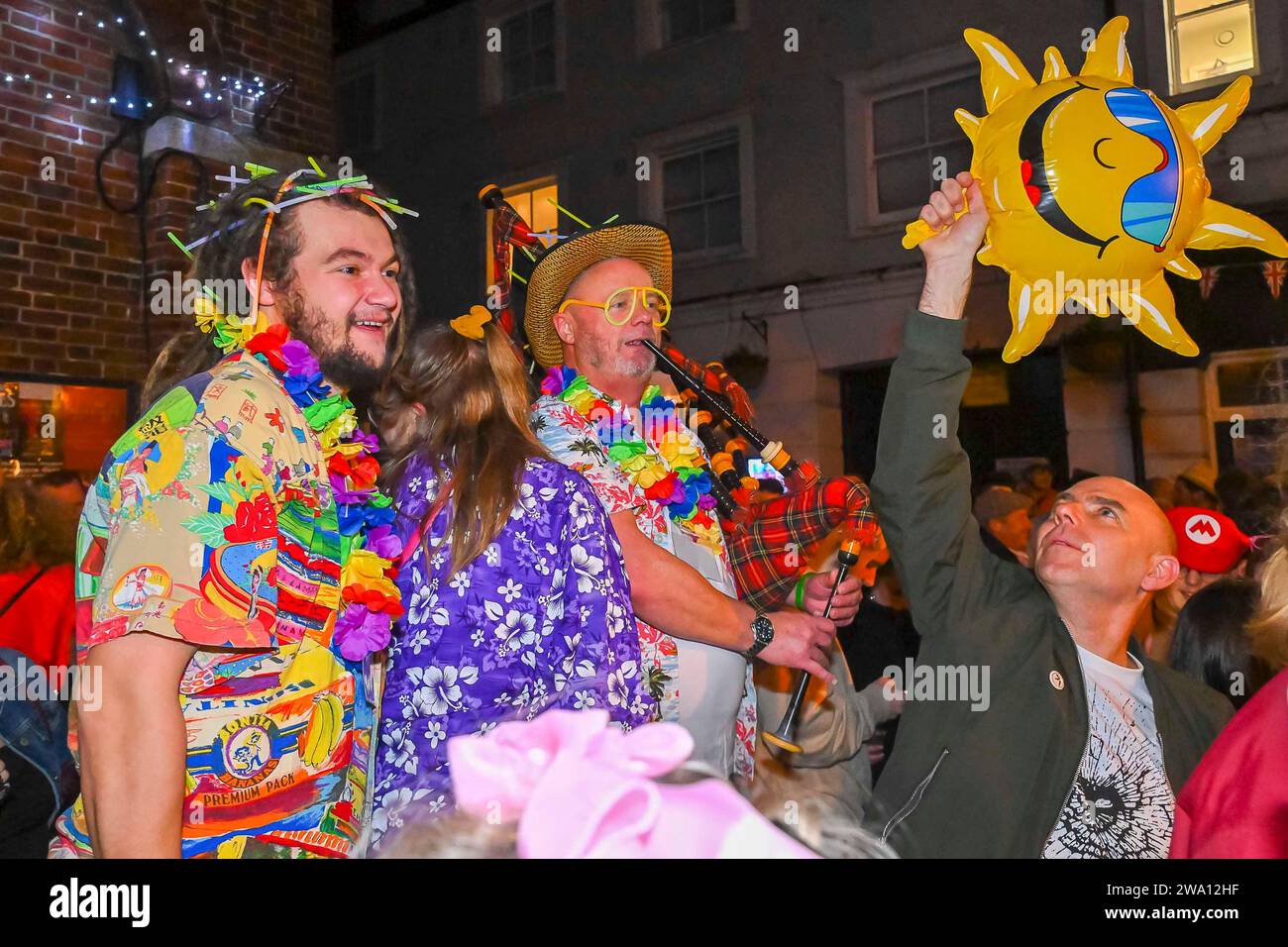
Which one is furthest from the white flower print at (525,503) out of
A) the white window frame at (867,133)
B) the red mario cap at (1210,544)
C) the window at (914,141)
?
the white window frame at (867,133)

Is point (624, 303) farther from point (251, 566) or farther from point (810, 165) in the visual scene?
point (810, 165)

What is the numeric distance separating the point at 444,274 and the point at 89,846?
19.4 feet

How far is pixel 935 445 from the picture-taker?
1463 mm

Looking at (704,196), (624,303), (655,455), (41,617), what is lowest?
(41,617)

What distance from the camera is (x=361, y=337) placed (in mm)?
1452

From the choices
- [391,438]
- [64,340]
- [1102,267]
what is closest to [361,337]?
[391,438]

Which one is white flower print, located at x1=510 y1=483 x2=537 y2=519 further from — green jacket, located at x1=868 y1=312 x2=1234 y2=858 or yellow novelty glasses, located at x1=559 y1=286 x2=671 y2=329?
yellow novelty glasses, located at x1=559 y1=286 x2=671 y2=329

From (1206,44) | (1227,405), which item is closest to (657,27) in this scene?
(1206,44)

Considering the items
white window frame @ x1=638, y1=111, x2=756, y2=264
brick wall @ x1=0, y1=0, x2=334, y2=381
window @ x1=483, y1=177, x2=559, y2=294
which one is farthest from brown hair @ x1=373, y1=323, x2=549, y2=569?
window @ x1=483, y1=177, x2=559, y2=294

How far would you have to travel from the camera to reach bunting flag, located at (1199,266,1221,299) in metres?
5.16

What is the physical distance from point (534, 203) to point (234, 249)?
5.44 m

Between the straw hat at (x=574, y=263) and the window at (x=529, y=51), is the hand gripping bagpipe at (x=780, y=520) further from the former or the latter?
the window at (x=529, y=51)

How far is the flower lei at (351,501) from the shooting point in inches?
51.8

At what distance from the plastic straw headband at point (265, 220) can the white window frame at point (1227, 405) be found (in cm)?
496
